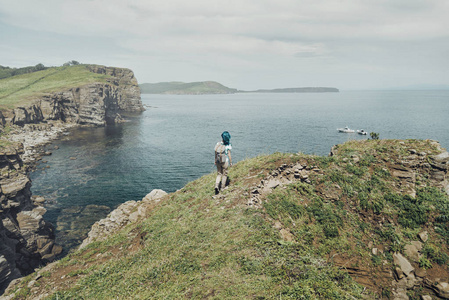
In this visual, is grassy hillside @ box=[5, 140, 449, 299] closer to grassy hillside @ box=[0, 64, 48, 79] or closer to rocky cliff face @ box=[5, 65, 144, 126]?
rocky cliff face @ box=[5, 65, 144, 126]

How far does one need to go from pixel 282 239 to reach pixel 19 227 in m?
32.9

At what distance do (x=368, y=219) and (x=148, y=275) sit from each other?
10744mm

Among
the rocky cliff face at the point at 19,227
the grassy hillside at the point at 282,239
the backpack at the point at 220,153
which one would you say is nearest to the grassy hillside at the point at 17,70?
the rocky cliff face at the point at 19,227

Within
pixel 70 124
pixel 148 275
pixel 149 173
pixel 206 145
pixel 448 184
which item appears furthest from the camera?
pixel 70 124

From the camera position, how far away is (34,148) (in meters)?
63.0

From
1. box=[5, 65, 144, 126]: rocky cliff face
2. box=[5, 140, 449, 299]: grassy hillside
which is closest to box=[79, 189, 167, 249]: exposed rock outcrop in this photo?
box=[5, 140, 449, 299]: grassy hillside

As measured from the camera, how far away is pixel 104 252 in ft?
39.7

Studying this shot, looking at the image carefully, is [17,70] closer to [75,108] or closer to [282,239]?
[75,108]

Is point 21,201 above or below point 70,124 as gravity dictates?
below

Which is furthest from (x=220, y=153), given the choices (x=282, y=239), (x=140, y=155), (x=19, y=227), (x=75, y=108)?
(x=75, y=108)

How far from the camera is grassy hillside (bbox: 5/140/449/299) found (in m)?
7.65

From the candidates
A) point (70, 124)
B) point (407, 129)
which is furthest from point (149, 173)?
point (407, 129)

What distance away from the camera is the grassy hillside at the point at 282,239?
301 inches

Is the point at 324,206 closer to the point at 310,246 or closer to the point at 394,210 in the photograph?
the point at 310,246
